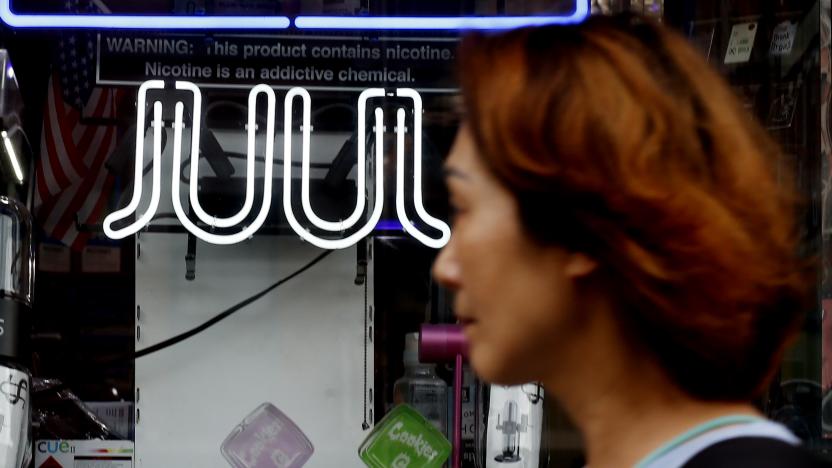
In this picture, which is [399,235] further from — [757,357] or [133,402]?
[757,357]

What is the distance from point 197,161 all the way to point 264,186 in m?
0.21

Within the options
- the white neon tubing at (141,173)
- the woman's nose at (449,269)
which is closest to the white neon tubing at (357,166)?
the white neon tubing at (141,173)

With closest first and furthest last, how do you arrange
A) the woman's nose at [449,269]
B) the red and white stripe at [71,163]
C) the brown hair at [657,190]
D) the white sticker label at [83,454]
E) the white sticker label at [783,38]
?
the brown hair at [657,190], the woman's nose at [449,269], the white sticker label at [783,38], the white sticker label at [83,454], the red and white stripe at [71,163]

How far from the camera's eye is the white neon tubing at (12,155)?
11.5ft

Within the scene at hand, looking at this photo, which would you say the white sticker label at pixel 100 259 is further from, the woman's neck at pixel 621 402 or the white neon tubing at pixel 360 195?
the woman's neck at pixel 621 402

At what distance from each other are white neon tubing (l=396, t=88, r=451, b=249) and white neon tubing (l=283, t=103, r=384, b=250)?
0.05 metres

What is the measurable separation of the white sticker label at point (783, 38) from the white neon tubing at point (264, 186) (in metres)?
1.44

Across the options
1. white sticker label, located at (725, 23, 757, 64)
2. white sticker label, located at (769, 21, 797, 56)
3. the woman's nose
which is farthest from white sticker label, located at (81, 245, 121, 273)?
the woman's nose

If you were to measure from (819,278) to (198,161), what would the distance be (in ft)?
5.89

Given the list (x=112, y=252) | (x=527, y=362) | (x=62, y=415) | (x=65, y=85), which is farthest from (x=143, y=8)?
(x=527, y=362)

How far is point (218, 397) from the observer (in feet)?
11.8

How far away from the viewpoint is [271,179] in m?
3.40

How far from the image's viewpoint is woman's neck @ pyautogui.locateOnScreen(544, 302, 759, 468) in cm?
95

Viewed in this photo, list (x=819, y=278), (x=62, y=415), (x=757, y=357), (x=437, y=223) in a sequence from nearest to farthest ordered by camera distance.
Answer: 1. (x=757, y=357)
2. (x=819, y=278)
3. (x=437, y=223)
4. (x=62, y=415)
